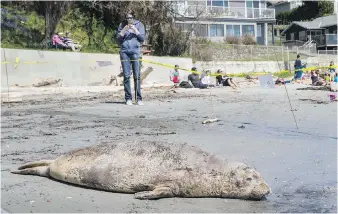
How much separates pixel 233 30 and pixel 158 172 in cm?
5644

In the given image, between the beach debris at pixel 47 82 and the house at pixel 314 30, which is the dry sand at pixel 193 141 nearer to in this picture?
the beach debris at pixel 47 82

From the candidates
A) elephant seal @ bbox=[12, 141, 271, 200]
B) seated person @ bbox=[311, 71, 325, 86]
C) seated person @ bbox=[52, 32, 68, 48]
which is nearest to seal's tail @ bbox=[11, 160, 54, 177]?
elephant seal @ bbox=[12, 141, 271, 200]

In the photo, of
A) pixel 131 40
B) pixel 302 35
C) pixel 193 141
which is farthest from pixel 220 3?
pixel 193 141

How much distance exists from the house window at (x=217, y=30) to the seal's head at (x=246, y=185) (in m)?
51.8

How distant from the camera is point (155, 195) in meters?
5.24

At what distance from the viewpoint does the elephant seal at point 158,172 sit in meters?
5.36

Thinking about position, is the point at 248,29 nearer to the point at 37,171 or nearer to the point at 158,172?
the point at 37,171

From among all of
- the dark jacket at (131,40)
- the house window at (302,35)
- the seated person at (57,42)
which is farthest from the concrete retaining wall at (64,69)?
the house window at (302,35)

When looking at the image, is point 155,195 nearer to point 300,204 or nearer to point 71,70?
point 300,204

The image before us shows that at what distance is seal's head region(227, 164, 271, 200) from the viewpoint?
17.2 feet

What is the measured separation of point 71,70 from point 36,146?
16159 millimetres

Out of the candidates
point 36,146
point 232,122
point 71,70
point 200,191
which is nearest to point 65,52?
point 71,70

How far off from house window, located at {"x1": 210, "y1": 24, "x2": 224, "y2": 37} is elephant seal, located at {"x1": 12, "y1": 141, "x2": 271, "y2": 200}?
5143 centimetres

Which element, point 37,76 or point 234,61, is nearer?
point 37,76
